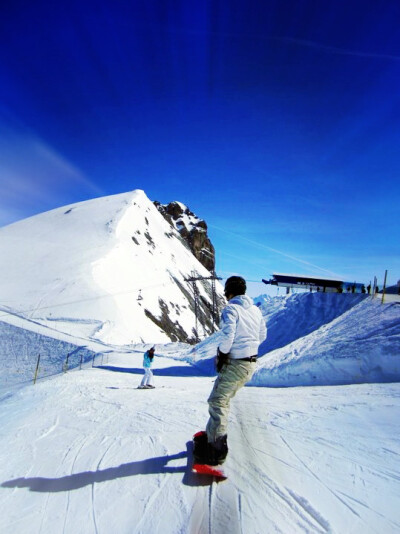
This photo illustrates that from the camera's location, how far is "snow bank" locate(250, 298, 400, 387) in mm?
7863

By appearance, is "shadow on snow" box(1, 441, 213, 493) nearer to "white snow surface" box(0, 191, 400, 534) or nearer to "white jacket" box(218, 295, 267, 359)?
"white snow surface" box(0, 191, 400, 534)

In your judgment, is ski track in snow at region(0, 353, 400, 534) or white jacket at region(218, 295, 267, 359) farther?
white jacket at region(218, 295, 267, 359)

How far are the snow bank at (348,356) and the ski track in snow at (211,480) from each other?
8.04 ft

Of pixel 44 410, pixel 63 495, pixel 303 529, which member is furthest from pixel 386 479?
pixel 44 410

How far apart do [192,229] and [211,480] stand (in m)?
116

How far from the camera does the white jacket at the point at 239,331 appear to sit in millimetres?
3334

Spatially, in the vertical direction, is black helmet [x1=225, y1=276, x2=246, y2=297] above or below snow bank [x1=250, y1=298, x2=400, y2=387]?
above

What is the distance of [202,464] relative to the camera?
3.26 metres

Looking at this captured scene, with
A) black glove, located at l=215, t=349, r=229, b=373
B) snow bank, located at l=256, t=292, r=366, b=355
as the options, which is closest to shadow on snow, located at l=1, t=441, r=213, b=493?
black glove, located at l=215, t=349, r=229, b=373

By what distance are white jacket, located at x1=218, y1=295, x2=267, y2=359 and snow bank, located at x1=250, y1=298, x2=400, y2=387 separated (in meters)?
5.77

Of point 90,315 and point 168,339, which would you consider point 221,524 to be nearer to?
point 90,315

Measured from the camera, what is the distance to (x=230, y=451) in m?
3.82

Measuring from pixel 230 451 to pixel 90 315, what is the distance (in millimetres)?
31098

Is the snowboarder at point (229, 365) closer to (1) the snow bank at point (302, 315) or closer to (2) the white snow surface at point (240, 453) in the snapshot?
(2) the white snow surface at point (240, 453)
